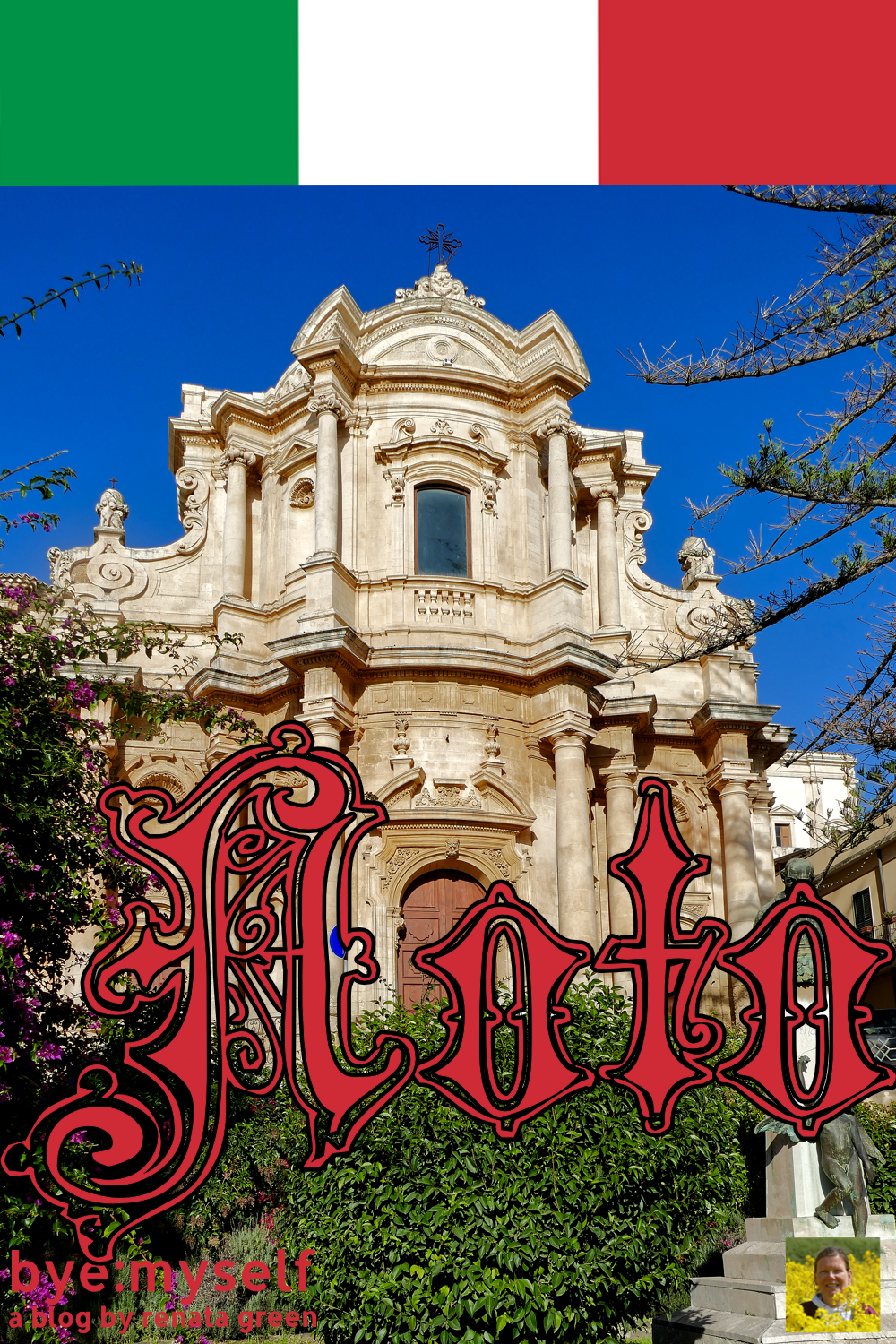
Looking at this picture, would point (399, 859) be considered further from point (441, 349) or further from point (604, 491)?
point (441, 349)

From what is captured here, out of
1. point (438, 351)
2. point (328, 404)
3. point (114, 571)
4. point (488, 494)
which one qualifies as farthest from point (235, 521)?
point (438, 351)

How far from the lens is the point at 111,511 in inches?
930

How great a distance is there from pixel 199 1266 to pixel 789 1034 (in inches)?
240

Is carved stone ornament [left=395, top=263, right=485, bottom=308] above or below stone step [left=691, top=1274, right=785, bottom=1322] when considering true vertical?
above

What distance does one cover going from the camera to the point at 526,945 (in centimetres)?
844

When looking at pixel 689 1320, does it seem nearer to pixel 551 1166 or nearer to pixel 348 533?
pixel 551 1166

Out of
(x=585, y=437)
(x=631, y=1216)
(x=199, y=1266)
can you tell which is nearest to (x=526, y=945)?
(x=631, y=1216)

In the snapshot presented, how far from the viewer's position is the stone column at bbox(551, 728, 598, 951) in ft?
62.8

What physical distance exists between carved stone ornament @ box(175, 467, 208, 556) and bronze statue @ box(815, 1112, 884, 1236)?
1729 cm

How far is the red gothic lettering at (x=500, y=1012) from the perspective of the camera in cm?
807

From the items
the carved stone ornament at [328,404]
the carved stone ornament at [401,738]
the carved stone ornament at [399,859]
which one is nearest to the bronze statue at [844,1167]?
the carved stone ornament at [399,859]

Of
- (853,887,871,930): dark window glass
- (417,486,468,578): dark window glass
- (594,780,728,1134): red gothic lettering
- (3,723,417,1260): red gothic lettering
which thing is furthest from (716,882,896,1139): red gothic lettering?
(853,887,871,930): dark window glass

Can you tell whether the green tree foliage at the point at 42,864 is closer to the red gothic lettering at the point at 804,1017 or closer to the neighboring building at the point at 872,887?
the red gothic lettering at the point at 804,1017

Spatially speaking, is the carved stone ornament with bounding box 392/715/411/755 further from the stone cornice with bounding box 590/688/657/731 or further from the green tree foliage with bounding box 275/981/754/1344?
the green tree foliage with bounding box 275/981/754/1344
